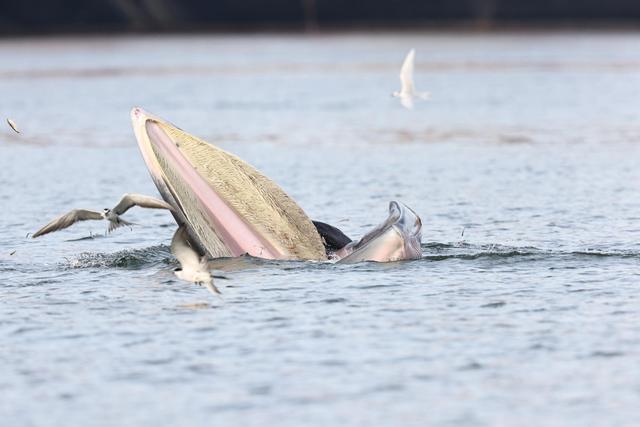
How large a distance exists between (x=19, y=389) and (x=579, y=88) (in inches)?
2330

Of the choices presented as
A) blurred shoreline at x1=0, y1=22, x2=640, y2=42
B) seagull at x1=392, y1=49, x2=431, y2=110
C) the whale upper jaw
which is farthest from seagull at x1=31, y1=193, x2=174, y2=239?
blurred shoreline at x1=0, y1=22, x2=640, y2=42

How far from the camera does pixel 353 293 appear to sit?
1997cm

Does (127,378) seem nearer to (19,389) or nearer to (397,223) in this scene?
(19,389)

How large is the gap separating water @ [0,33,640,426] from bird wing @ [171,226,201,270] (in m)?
0.65

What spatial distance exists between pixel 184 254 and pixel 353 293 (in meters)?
2.38

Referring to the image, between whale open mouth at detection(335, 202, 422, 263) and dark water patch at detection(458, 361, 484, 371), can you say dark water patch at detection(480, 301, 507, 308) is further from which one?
dark water patch at detection(458, 361, 484, 371)

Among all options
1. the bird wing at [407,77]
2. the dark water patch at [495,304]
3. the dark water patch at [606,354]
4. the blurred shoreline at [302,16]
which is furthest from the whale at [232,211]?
the blurred shoreline at [302,16]

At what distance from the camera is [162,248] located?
953 inches

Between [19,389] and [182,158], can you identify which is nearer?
[19,389]

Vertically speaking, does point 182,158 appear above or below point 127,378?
above

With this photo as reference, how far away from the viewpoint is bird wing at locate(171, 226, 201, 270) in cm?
1873

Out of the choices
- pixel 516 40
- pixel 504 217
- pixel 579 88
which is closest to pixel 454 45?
pixel 516 40

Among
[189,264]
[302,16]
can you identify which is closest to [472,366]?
[189,264]

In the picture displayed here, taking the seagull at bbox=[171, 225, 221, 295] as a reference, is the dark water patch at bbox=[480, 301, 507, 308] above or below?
below
